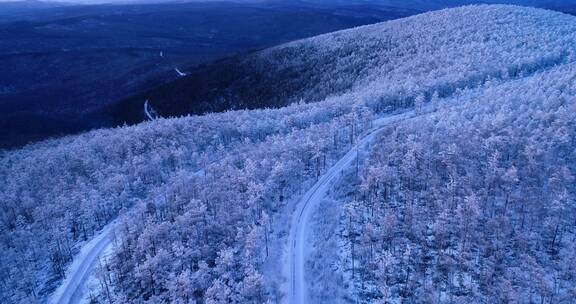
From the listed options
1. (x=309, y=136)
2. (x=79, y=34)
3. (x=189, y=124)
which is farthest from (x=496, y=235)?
(x=79, y=34)

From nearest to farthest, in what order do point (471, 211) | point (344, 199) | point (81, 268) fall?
1. point (471, 211)
2. point (81, 268)
3. point (344, 199)

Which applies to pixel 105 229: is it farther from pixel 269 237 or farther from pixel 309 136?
pixel 309 136

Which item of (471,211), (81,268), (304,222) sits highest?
(471,211)

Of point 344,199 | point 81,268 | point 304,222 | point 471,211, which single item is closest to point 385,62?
point 344,199

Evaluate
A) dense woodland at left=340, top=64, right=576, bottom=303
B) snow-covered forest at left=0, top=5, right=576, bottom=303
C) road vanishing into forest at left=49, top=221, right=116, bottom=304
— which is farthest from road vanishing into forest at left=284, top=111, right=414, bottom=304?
road vanishing into forest at left=49, top=221, right=116, bottom=304

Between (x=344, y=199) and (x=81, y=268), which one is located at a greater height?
(x=344, y=199)

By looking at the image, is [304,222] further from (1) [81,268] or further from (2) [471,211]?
(1) [81,268]

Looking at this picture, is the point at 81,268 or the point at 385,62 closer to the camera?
the point at 81,268

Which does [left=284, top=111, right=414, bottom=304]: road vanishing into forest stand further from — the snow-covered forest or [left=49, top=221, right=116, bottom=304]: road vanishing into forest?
[left=49, top=221, right=116, bottom=304]: road vanishing into forest
